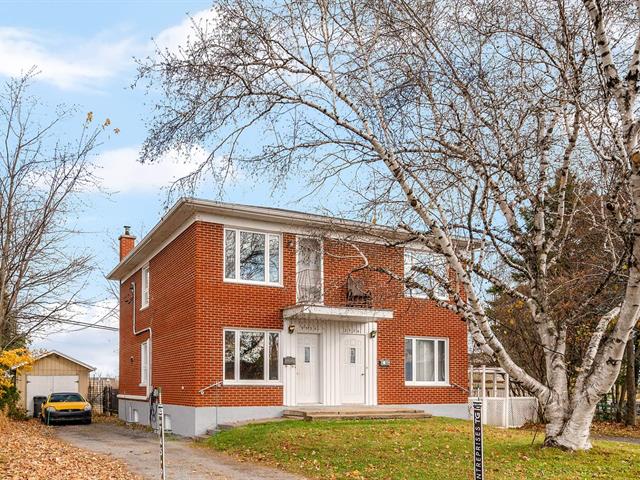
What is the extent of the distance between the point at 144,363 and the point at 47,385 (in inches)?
465

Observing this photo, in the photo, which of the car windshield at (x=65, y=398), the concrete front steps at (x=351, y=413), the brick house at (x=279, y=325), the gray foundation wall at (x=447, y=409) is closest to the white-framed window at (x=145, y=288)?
the brick house at (x=279, y=325)

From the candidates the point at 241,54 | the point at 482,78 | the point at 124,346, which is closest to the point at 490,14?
the point at 482,78

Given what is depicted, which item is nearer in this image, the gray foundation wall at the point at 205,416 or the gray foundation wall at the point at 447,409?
the gray foundation wall at the point at 205,416

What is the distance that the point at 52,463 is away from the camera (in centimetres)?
1398

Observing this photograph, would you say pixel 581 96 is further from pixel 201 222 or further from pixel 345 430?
pixel 201 222

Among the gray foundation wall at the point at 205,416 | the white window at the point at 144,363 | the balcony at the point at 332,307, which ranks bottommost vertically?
the gray foundation wall at the point at 205,416

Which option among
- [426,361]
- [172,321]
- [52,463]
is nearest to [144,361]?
[172,321]

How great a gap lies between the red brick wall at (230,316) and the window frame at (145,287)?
1.58 ft

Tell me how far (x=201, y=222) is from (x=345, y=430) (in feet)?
22.8

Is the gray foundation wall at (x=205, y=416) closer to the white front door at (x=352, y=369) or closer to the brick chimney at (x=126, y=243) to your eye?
the white front door at (x=352, y=369)

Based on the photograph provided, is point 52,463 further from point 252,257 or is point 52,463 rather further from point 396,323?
point 396,323

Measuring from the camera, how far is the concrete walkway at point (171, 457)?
13.1 metres

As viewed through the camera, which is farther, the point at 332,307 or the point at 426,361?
the point at 426,361

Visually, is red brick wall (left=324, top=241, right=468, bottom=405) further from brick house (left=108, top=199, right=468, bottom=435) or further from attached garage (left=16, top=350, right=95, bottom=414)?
attached garage (left=16, top=350, right=95, bottom=414)
